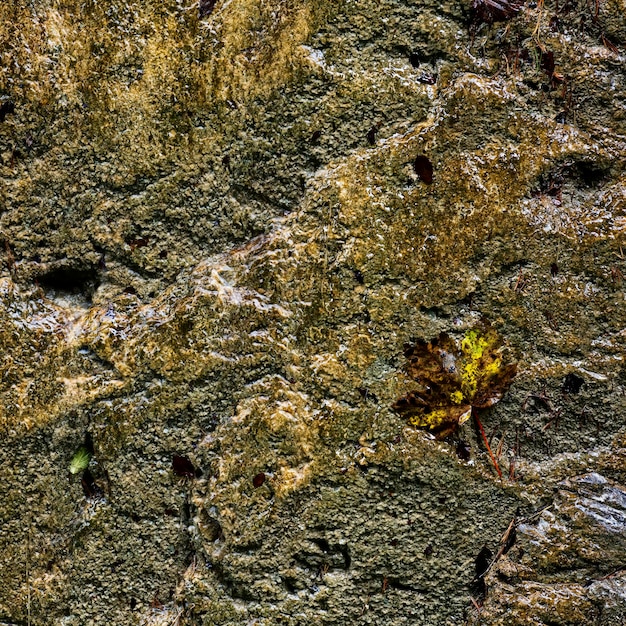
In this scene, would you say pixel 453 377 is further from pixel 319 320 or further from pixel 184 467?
pixel 184 467

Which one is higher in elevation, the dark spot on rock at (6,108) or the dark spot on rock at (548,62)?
the dark spot on rock at (548,62)

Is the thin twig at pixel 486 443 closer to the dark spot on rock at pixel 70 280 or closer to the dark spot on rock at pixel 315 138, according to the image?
the dark spot on rock at pixel 315 138

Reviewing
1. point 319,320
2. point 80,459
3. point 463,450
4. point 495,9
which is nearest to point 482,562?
point 463,450

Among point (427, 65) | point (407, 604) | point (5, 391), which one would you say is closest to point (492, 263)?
point (427, 65)

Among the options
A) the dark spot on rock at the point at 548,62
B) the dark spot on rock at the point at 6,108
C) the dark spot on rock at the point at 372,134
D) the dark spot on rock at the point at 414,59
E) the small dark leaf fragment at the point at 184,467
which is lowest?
the small dark leaf fragment at the point at 184,467

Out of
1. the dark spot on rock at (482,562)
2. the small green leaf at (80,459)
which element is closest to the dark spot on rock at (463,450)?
the dark spot on rock at (482,562)

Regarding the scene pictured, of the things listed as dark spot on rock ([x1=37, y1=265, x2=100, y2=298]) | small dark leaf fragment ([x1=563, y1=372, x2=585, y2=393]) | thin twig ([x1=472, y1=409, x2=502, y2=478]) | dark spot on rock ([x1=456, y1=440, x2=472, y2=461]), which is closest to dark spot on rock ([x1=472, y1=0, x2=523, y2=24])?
small dark leaf fragment ([x1=563, y1=372, x2=585, y2=393])

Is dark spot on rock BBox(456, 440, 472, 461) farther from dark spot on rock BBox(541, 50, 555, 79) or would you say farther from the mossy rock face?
dark spot on rock BBox(541, 50, 555, 79)
